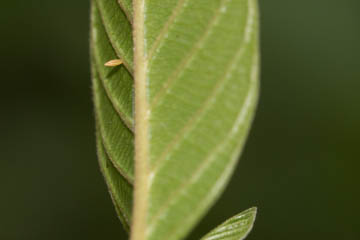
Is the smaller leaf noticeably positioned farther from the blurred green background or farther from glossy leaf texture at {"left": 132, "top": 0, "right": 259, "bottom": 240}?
the blurred green background

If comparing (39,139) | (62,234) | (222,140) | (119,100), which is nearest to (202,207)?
(222,140)

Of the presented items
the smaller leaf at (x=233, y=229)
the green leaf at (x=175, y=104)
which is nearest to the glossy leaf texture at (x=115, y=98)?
the green leaf at (x=175, y=104)

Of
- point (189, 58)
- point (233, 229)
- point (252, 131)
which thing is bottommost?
point (252, 131)

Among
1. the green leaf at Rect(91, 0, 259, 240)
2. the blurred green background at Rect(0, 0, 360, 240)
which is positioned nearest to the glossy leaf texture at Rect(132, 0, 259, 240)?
the green leaf at Rect(91, 0, 259, 240)

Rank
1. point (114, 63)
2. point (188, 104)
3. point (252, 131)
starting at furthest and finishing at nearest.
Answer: point (252, 131) → point (114, 63) → point (188, 104)

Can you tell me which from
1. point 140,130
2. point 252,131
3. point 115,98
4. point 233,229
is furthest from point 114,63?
point 252,131

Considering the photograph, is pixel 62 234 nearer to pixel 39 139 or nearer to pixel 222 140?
pixel 39 139

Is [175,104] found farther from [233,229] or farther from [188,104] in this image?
[233,229]
